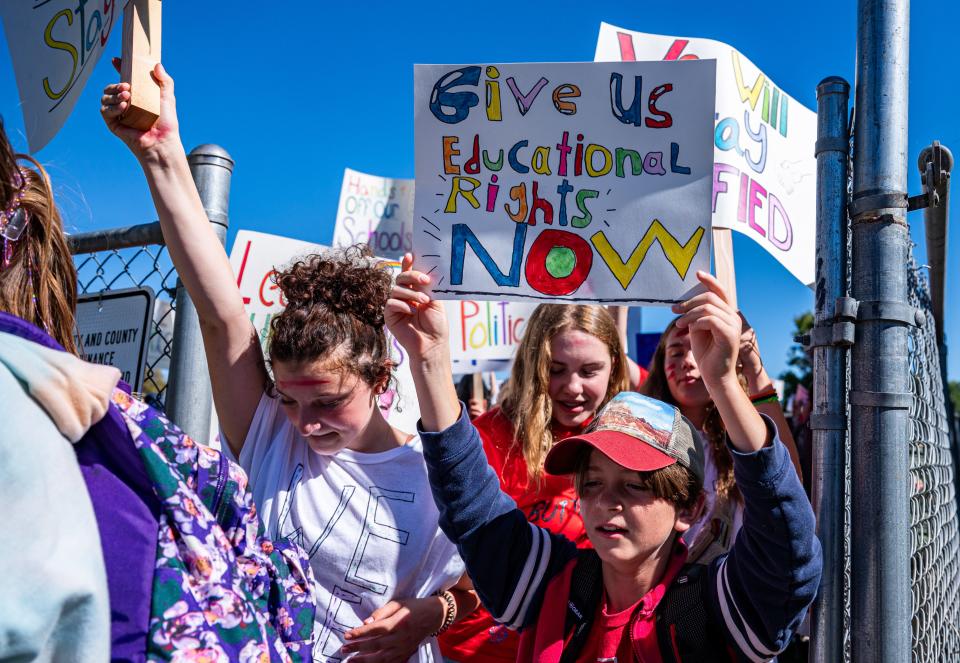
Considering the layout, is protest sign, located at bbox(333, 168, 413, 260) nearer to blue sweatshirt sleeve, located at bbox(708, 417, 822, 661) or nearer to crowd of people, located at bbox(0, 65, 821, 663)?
crowd of people, located at bbox(0, 65, 821, 663)

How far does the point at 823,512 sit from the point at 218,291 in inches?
59.7

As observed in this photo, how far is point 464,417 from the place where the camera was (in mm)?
2053

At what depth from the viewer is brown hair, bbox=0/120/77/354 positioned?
3.99 feet

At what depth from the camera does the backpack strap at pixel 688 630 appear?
5.84 ft

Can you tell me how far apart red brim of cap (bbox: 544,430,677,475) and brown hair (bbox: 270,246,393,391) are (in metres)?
0.52

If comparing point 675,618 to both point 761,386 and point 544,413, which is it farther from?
point 544,413

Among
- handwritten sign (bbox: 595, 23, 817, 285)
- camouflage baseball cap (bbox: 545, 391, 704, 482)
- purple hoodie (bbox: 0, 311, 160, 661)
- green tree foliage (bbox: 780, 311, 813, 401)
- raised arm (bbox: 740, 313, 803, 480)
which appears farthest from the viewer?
green tree foliage (bbox: 780, 311, 813, 401)

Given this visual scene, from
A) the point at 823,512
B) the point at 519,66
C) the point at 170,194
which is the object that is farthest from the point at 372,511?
→ the point at 519,66

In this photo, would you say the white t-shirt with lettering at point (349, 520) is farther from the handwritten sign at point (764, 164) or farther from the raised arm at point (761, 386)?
the handwritten sign at point (764, 164)

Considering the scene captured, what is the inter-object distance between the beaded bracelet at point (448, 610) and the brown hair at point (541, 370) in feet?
2.20

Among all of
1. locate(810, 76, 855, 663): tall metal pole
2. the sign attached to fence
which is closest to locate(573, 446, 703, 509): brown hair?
locate(810, 76, 855, 663): tall metal pole

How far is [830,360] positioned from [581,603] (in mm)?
813

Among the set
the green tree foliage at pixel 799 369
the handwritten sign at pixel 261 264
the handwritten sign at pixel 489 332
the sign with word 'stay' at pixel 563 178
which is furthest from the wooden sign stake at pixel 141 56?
the green tree foliage at pixel 799 369

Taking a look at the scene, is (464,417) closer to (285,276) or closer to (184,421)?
(285,276)
